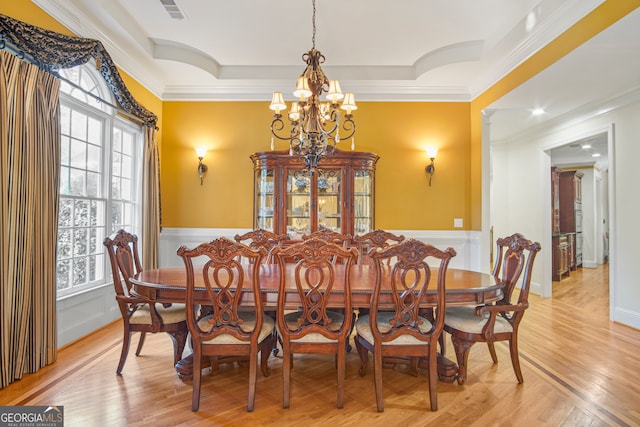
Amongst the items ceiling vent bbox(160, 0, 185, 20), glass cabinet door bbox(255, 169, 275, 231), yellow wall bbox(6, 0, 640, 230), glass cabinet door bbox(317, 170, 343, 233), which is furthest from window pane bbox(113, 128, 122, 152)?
glass cabinet door bbox(317, 170, 343, 233)

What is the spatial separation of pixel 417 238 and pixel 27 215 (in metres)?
3.99

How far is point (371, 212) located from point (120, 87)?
3.07 metres

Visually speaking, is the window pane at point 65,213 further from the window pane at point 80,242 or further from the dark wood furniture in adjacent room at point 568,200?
the dark wood furniture in adjacent room at point 568,200

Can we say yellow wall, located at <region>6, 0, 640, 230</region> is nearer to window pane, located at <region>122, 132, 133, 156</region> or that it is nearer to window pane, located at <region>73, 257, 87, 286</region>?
window pane, located at <region>122, 132, 133, 156</region>

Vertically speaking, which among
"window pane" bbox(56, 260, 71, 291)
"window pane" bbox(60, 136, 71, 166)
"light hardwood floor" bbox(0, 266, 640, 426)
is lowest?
"light hardwood floor" bbox(0, 266, 640, 426)

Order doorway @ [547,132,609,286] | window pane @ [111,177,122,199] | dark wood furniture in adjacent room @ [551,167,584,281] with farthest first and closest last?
doorway @ [547,132,609,286], dark wood furniture in adjacent room @ [551,167,584,281], window pane @ [111,177,122,199]

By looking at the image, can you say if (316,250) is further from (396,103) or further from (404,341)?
(396,103)

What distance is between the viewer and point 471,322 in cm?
218

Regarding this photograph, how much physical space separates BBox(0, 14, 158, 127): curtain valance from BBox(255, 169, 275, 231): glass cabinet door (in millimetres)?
1730

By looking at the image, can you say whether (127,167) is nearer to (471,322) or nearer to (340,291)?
(340,291)

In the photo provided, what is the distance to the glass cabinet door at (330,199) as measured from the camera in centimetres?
407

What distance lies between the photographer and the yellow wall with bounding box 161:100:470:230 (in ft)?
14.4

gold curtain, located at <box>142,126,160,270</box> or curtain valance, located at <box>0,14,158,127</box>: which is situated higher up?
curtain valance, located at <box>0,14,158,127</box>

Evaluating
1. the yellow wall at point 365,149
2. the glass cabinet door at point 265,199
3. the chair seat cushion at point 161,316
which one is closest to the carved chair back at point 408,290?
the chair seat cushion at point 161,316
